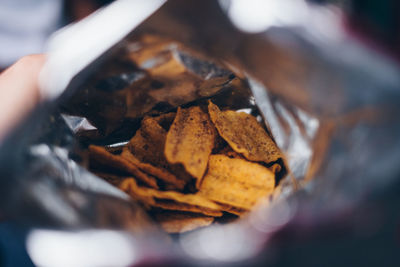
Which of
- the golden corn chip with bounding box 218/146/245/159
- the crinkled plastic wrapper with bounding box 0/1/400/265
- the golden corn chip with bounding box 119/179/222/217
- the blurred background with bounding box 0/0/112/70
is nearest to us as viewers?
the crinkled plastic wrapper with bounding box 0/1/400/265

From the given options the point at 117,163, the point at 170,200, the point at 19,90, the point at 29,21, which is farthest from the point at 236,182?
the point at 29,21

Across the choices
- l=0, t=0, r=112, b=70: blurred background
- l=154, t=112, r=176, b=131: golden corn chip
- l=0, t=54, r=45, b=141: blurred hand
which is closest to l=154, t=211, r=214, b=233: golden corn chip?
l=154, t=112, r=176, b=131: golden corn chip

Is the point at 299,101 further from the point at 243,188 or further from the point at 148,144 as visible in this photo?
the point at 148,144

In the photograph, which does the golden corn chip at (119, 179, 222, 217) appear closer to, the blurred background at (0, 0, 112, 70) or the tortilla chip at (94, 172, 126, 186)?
the tortilla chip at (94, 172, 126, 186)

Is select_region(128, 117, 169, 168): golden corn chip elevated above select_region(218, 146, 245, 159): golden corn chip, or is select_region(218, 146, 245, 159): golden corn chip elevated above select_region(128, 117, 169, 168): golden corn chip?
select_region(128, 117, 169, 168): golden corn chip

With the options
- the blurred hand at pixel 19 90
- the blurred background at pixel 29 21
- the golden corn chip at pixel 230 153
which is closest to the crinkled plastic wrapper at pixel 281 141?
the blurred hand at pixel 19 90

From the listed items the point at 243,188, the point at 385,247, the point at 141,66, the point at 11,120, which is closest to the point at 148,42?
the point at 141,66
